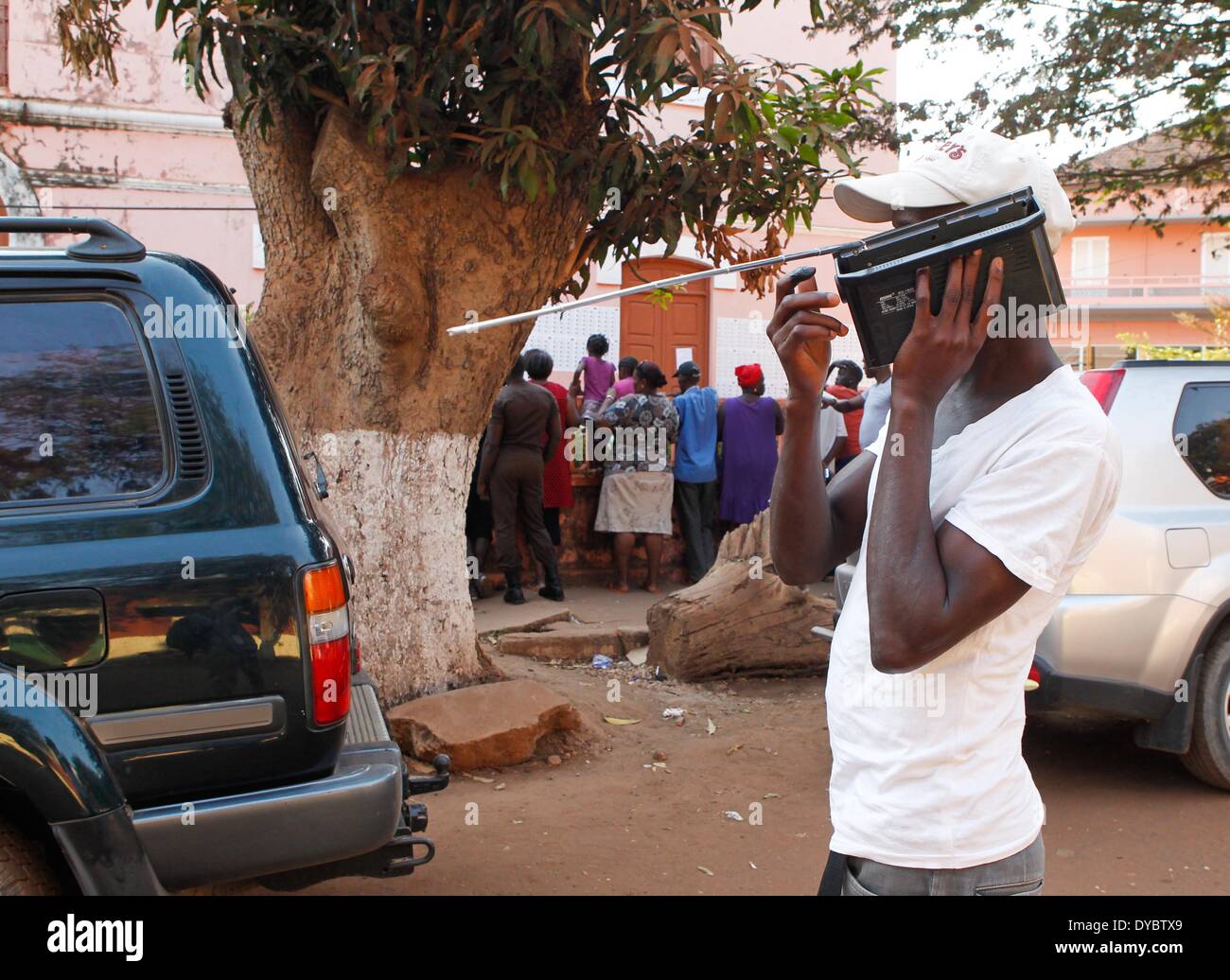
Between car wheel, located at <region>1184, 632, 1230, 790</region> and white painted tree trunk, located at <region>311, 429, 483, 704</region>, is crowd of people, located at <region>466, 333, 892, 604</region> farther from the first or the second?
car wheel, located at <region>1184, 632, 1230, 790</region>

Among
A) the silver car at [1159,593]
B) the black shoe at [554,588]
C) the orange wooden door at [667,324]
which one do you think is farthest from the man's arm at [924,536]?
the orange wooden door at [667,324]

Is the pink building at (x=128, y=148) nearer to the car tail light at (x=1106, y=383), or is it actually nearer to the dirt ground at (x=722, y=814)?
the dirt ground at (x=722, y=814)

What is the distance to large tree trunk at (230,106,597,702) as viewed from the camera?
5.49m

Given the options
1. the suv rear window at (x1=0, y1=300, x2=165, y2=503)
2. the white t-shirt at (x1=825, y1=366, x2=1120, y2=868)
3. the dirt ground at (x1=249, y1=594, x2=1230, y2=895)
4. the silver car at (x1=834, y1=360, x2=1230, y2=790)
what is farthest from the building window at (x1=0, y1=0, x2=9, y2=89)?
the white t-shirt at (x1=825, y1=366, x2=1120, y2=868)

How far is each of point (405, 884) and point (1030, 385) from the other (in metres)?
3.30

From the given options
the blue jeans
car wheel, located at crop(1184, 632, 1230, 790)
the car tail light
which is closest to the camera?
the blue jeans

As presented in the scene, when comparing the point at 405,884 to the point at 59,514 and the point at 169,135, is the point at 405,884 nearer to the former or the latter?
the point at 59,514

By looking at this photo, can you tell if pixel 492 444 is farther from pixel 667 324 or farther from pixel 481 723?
pixel 667 324

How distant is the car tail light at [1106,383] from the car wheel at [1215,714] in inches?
45.9

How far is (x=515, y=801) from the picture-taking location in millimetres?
5125

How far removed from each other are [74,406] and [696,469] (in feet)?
25.3

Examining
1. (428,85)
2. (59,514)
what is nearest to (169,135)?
(428,85)

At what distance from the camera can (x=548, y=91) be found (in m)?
5.15

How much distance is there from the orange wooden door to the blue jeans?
41.8 feet
